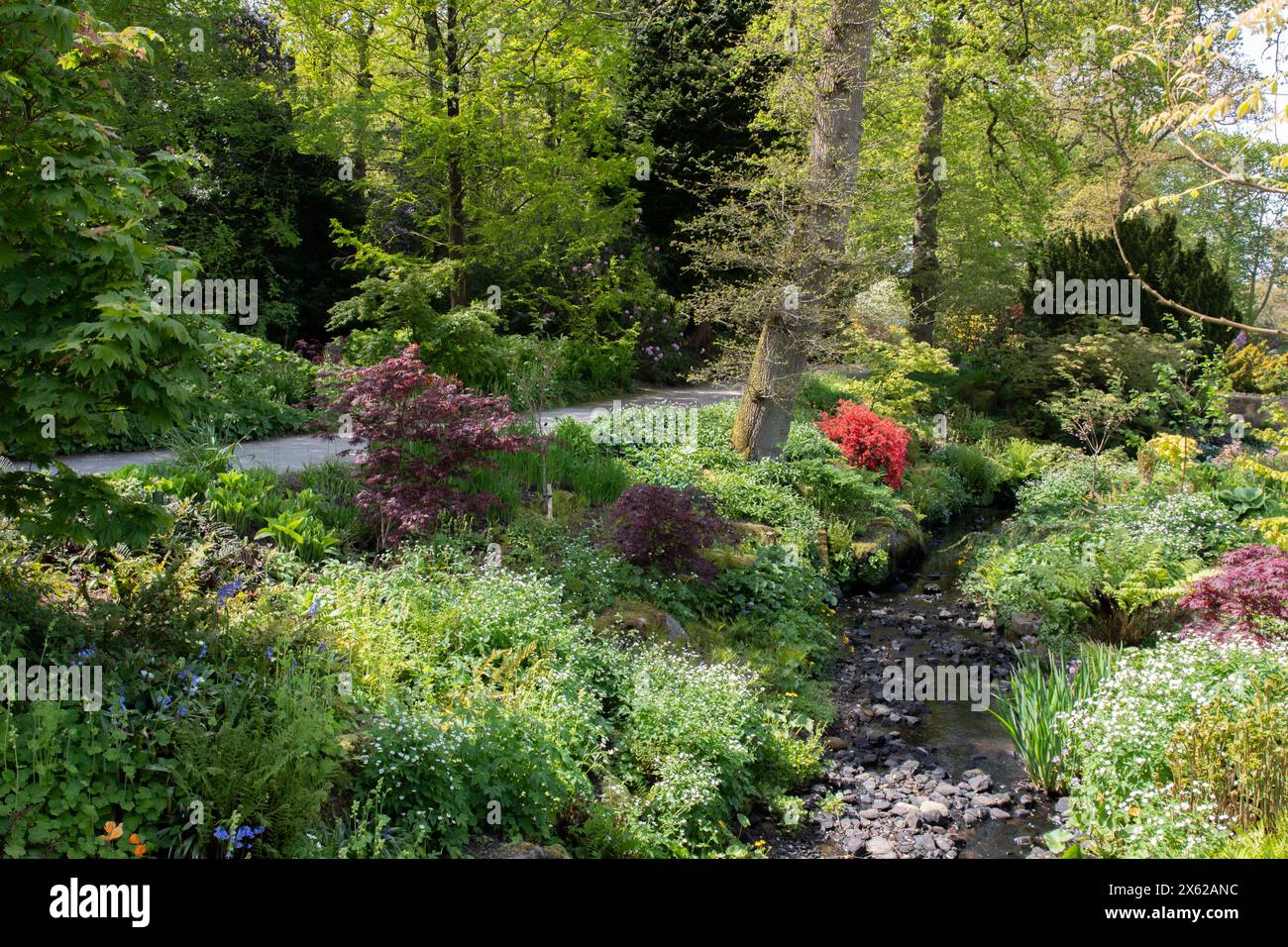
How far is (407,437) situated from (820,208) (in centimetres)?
578

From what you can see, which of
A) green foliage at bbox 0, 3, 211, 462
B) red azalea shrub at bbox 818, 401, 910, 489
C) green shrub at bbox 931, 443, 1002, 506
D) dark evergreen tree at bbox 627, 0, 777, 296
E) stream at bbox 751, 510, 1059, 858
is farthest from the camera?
dark evergreen tree at bbox 627, 0, 777, 296

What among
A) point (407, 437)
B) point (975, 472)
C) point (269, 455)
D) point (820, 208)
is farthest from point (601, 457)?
point (975, 472)

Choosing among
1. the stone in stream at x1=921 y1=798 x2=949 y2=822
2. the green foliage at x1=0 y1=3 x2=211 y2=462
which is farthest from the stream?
the green foliage at x1=0 y1=3 x2=211 y2=462

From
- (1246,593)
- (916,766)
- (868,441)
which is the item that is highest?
(868,441)

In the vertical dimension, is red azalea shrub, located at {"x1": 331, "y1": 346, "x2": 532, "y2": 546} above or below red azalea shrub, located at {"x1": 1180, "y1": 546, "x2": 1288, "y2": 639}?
above

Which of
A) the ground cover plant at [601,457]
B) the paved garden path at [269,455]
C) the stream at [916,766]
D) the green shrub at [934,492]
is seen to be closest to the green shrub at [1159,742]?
the ground cover plant at [601,457]

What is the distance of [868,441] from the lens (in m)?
11.2

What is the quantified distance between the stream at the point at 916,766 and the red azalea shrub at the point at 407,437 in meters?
3.31

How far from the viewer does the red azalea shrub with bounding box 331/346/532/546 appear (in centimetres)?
659

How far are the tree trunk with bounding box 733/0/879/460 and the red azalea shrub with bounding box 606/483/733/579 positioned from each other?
138 inches

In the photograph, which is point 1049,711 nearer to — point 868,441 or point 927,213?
point 868,441

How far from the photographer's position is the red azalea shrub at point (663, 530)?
7004 mm

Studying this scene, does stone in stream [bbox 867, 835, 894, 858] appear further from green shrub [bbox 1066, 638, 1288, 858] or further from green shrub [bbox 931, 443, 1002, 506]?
green shrub [bbox 931, 443, 1002, 506]
